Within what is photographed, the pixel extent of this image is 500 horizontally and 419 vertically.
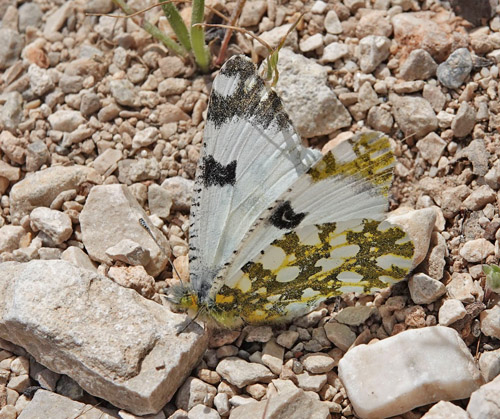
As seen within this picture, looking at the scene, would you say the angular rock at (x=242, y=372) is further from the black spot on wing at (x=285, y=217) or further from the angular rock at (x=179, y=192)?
the angular rock at (x=179, y=192)

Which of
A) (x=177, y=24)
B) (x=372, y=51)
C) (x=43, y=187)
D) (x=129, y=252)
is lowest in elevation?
(x=372, y=51)

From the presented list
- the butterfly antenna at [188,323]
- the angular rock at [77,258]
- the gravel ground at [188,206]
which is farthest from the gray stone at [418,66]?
the angular rock at [77,258]

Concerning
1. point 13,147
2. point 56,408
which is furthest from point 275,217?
point 13,147

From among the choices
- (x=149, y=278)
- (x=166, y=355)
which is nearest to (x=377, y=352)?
(x=166, y=355)

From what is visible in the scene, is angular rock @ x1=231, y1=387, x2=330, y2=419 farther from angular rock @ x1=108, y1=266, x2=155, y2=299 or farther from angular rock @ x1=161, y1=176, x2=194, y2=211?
angular rock @ x1=161, y1=176, x2=194, y2=211

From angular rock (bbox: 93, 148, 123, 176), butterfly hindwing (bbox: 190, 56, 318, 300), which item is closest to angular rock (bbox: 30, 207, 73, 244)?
angular rock (bbox: 93, 148, 123, 176)

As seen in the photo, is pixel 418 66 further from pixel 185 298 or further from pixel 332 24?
pixel 185 298
